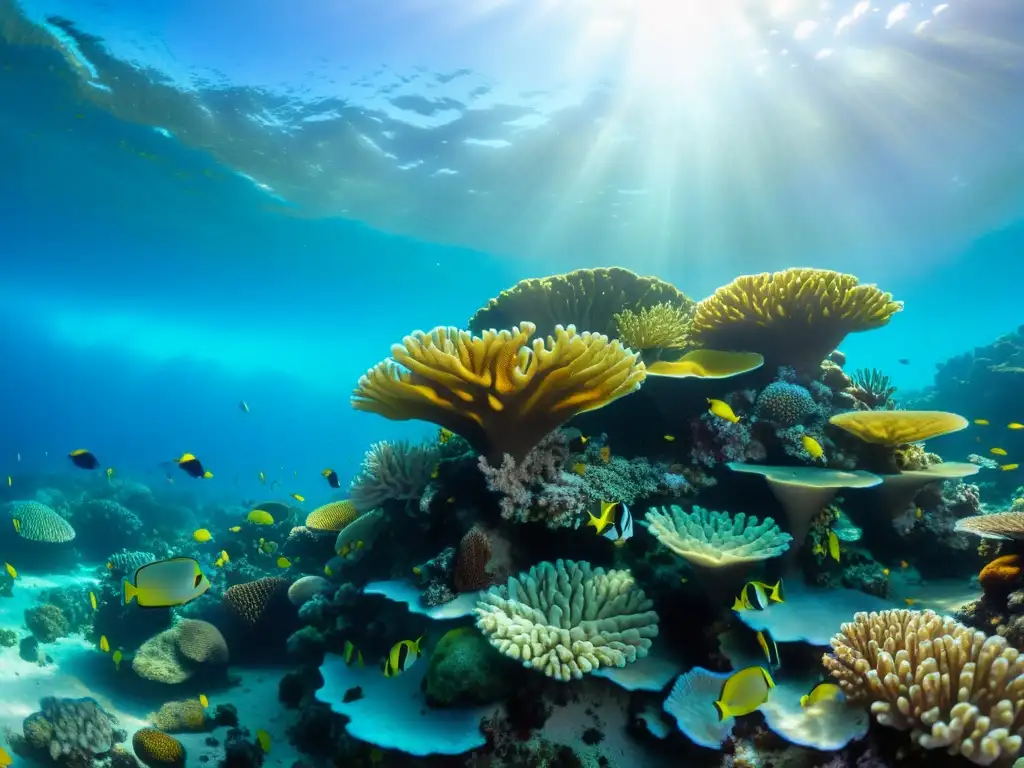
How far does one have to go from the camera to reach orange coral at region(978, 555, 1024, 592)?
3.79 meters

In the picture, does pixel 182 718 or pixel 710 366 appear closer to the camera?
pixel 710 366

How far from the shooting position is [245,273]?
32281mm

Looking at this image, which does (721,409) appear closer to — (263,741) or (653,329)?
(653,329)

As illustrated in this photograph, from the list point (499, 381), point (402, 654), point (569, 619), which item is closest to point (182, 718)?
point (402, 654)

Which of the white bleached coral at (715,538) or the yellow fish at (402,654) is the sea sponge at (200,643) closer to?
→ the yellow fish at (402,654)

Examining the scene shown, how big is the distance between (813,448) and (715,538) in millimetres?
1589

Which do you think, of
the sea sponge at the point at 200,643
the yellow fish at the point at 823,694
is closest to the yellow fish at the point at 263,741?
the sea sponge at the point at 200,643

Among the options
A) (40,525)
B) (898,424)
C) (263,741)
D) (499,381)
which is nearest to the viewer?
(499,381)

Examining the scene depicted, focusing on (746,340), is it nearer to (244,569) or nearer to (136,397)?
(244,569)

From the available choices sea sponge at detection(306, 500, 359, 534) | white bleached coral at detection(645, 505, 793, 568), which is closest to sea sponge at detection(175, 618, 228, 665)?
sea sponge at detection(306, 500, 359, 534)

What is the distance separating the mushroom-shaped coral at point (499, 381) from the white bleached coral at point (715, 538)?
3.84 feet

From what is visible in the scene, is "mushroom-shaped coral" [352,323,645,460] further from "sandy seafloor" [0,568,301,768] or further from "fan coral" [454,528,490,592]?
"sandy seafloor" [0,568,301,768]

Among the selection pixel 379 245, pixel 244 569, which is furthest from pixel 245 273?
pixel 244 569

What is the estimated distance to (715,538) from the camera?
13.8 feet
